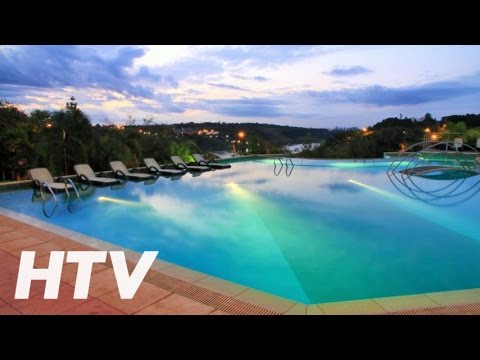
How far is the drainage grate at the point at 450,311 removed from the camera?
2348 mm

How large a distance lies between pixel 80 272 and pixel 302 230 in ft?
12.1

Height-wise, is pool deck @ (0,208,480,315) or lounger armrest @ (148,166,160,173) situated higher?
lounger armrest @ (148,166,160,173)

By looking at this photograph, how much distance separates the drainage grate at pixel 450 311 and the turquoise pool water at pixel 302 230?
1129 mm

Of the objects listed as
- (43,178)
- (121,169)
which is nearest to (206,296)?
(43,178)

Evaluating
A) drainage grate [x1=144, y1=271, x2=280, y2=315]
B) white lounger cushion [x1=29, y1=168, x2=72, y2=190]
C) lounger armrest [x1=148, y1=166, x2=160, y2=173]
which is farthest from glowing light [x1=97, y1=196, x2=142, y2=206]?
drainage grate [x1=144, y1=271, x2=280, y2=315]

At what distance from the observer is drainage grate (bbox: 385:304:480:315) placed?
7.70ft

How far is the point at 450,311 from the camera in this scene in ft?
7.82

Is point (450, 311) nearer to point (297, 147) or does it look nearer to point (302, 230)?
point (302, 230)

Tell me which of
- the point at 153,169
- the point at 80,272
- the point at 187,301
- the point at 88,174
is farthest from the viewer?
the point at 153,169

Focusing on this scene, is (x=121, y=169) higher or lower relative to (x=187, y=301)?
higher

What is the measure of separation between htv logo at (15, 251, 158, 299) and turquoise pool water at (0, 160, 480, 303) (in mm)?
1107

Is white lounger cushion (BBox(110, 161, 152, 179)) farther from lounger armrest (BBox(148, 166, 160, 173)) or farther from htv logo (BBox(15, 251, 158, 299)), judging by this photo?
htv logo (BBox(15, 251, 158, 299))
